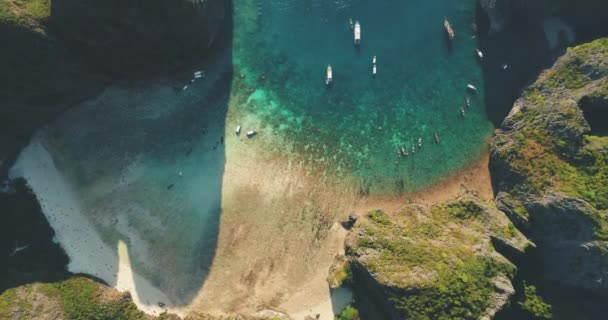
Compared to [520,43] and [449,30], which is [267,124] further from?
[520,43]

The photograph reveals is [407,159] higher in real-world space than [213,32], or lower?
lower

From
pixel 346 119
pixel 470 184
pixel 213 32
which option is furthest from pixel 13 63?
pixel 470 184

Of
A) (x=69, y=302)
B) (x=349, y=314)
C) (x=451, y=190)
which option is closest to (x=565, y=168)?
(x=451, y=190)

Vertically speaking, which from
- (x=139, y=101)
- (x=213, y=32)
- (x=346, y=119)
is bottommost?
(x=139, y=101)

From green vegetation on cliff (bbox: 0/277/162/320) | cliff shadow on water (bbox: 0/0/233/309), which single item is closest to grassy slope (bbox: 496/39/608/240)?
cliff shadow on water (bbox: 0/0/233/309)

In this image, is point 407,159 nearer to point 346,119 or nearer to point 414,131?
point 414,131

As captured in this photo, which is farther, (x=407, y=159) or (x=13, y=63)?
(x=407, y=159)
